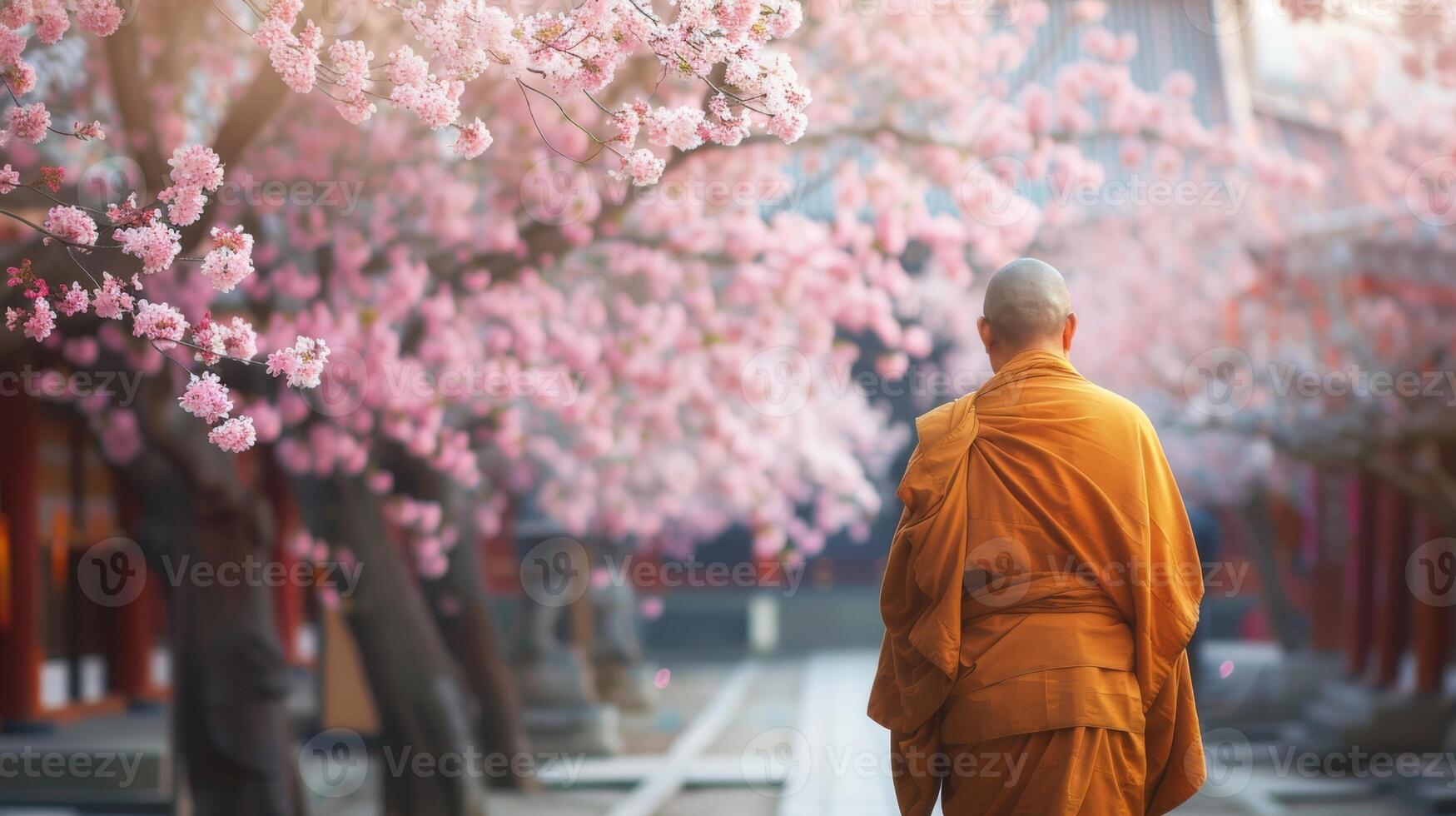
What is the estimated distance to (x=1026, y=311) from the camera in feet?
12.7

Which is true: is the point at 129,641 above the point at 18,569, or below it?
below

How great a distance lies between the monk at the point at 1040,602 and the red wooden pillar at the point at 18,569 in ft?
49.0

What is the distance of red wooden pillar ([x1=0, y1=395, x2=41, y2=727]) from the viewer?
630 inches

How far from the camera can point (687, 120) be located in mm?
3844

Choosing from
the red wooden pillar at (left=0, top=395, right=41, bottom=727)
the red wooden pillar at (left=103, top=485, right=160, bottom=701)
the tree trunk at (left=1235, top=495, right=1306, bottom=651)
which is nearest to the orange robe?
the red wooden pillar at (left=0, top=395, right=41, bottom=727)

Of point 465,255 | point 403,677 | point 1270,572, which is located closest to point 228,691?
point 403,677

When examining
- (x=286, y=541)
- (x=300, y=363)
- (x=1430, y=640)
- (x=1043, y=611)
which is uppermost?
(x=300, y=363)

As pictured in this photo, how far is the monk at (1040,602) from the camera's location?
145 inches

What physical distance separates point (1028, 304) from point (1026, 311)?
0.07 feet

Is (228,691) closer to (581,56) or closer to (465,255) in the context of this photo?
(465,255)

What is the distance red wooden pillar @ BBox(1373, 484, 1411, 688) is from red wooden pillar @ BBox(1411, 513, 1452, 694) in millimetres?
580

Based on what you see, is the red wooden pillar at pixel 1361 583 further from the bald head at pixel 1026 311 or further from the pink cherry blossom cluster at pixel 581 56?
the pink cherry blossom cluster at pixel 581 56

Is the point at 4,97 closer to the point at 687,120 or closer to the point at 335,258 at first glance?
the point at 335,258

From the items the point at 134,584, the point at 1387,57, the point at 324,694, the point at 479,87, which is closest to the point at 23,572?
the point at 134,584
